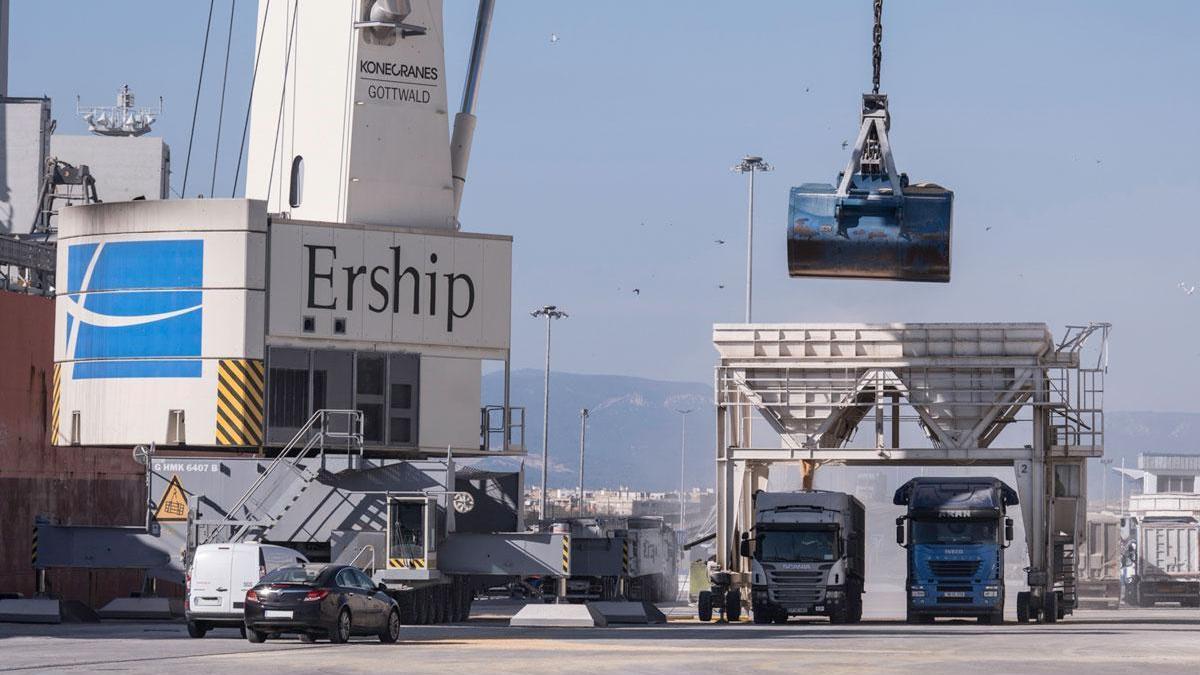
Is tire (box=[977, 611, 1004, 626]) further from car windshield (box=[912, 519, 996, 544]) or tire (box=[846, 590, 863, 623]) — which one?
tire (box=[846, 590, 863, 623])

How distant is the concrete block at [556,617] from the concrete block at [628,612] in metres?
2.51

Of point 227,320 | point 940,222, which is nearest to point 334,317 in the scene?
point 227,320

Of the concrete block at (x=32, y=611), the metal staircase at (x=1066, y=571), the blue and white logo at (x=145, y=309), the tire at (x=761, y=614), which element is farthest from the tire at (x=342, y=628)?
the metal staircase at (x=1066, y=571)

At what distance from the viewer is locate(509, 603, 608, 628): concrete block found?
139 feet

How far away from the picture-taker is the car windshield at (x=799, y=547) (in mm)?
48250

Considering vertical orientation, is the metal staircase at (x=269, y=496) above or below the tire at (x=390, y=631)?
above

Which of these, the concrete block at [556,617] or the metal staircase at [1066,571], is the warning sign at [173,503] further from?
the metal staircase at [1066,571]

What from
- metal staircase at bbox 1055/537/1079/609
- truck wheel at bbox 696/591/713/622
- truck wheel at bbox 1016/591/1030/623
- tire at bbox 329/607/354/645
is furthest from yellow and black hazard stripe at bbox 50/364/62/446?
metal staircase at bbox 1055/537/1079/609

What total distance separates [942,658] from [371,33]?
2294cm

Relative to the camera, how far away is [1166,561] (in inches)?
2918

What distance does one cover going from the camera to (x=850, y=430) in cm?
5691

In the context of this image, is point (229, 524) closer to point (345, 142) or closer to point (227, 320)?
point (227, 320)

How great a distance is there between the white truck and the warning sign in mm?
43305

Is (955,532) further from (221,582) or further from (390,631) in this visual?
(221,582)
